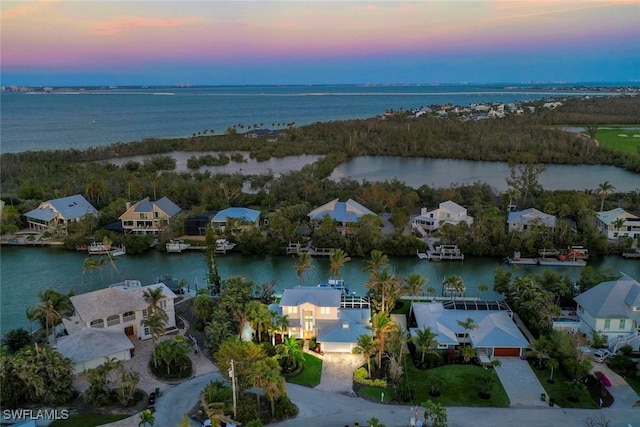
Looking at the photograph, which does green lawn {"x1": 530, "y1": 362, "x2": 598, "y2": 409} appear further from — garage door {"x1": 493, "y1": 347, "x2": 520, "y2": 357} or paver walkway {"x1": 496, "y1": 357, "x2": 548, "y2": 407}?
garage door {"x1": 493, "y1": 347, "x2": 520, "y2": 357}

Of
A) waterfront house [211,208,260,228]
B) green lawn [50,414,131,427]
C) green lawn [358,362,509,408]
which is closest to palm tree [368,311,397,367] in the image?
green lawn [358,362,509,408]

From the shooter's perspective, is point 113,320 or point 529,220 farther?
point 529,220

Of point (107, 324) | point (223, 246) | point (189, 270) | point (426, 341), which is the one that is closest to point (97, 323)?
point (107, 324)

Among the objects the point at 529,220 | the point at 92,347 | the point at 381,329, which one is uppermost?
the point at 529,220

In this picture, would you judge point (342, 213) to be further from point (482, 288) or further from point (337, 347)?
point (337, 347)

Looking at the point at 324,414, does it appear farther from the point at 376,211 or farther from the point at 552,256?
the point at 376,211

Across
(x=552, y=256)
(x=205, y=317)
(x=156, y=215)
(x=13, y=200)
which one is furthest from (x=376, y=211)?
(x=13, y=200)

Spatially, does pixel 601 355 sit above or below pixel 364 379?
above
